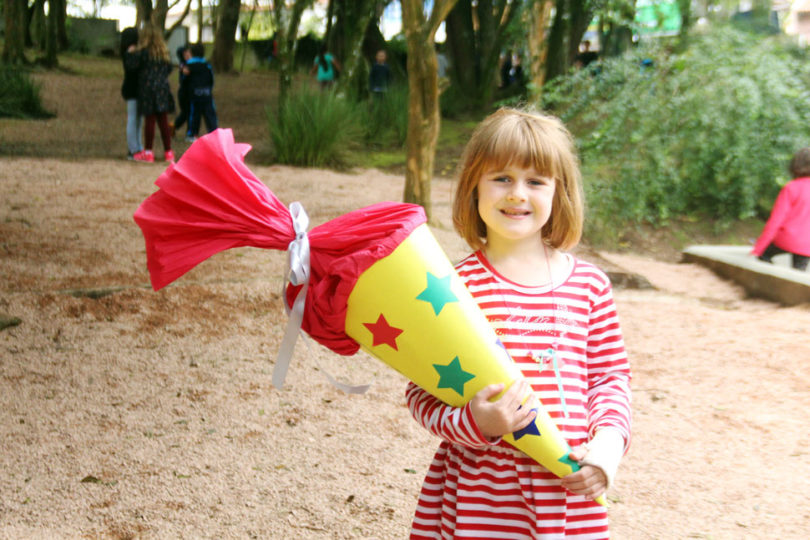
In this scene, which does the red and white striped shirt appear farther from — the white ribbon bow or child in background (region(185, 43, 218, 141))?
child in background (region(185, 43, 218, 141))

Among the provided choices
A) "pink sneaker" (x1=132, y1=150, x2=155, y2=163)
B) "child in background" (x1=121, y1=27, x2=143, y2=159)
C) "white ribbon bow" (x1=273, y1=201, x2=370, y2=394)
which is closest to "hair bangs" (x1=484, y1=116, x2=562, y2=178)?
"white ribbon bow" (x1=273, y1=201, x2=370, y2=394)

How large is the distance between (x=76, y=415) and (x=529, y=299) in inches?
114

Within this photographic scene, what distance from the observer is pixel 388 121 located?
13602 millimetres

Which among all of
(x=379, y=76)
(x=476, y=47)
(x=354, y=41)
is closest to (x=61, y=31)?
(x=379, y=76)

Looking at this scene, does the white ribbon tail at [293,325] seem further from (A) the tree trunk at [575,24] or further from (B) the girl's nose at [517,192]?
Result: (A) the tree trunk at [575,24]

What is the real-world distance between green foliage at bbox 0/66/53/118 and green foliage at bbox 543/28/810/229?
342 inches

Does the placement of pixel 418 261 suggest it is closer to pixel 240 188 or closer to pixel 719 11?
pixel 240 188

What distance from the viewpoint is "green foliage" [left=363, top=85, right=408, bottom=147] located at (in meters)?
13.4

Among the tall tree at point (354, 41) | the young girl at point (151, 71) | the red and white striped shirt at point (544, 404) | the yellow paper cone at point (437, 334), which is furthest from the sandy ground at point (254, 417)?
the tall tree at point (354, 41)

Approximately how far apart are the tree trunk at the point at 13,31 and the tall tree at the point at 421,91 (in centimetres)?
1344

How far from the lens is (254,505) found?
3.20 m

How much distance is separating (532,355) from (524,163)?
0.39 metres

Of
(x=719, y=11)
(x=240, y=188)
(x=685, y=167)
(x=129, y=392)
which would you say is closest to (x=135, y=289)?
(x=129, y=392)

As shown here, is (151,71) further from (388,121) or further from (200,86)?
(388,121)
